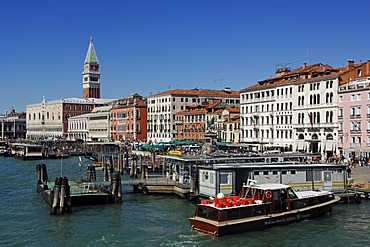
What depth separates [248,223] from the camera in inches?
808

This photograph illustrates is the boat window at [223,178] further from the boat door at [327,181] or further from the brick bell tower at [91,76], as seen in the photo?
the brick bell tower at [91,76]

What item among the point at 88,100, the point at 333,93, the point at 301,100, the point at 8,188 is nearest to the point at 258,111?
the point at 301,100

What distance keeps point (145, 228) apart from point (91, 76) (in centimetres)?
11911

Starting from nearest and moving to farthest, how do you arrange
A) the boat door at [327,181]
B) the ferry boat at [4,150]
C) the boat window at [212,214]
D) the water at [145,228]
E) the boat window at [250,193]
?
the water at [145,228]
the boat window at [212,214]
the boat window at [250,193]
the boat door at [327,181]
the ferry boat at [4,150]

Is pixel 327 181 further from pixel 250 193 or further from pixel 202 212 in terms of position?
pixel 202 212

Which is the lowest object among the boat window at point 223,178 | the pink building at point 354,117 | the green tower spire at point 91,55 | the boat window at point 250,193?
the boat window at point 250,193

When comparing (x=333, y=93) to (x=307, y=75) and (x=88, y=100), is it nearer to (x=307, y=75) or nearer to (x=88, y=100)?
(x=307, y=75)

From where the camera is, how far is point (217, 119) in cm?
6588

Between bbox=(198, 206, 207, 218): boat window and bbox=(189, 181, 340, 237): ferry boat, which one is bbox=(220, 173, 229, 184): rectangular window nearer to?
bbox=(189, 181, 340, 237): ferry boat

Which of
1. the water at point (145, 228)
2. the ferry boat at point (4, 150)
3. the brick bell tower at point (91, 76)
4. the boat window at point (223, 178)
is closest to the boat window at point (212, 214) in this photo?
the water at point (145, 228)

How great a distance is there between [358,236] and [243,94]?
42.3m

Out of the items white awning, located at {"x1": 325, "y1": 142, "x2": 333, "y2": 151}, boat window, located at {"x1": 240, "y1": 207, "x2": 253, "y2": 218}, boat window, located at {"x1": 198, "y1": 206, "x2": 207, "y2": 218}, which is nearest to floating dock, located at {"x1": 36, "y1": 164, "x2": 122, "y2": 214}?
boat window, located at {"x1": 198, "y1": 206, "x2": 207, "y2": 218}

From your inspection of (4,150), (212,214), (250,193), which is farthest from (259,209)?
(4,150)

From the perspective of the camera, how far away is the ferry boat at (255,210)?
2008cm
